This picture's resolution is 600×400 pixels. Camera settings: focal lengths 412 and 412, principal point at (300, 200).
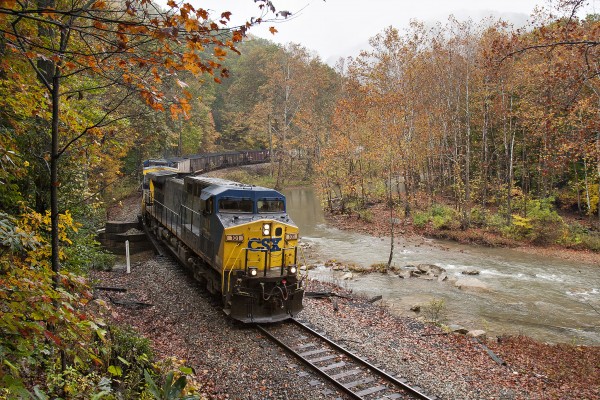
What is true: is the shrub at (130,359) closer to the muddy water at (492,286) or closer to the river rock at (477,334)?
the river rock at (477,334)

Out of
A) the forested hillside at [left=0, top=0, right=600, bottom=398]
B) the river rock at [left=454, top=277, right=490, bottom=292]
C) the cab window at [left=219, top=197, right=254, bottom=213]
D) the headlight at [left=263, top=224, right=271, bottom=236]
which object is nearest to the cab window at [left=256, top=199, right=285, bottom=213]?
the cab window at [left=219, top=197, right=254, bottom=213]

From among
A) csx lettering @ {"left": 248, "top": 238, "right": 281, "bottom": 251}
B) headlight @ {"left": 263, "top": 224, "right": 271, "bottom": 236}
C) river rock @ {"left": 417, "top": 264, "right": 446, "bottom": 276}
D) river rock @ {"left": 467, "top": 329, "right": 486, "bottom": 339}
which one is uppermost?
headlight @ {"left": 263, "top": 224, "right": 271, "bottom": 236}

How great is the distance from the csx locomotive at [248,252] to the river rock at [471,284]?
878cm

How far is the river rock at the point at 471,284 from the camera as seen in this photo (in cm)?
1650

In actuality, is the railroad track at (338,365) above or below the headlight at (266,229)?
below

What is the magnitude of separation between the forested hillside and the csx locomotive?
2877mm

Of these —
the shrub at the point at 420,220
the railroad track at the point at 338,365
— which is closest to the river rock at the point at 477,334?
the railroad track at the point at 338,365

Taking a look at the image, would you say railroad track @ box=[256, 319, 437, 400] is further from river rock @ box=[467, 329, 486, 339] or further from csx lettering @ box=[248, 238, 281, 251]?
river rock @ box=[467, 329, 486, 339]

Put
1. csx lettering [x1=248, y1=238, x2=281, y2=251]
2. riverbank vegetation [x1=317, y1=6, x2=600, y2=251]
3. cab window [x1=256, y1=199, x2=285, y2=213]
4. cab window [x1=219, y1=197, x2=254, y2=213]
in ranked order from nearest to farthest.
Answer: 1. csx lettering [x1=248, y1=238, x2=281, y2=251]
2. cab window [x1=219, y1=197, x2=254, y2=213]
3. cab window [x1=256, y1=199, x2=285, y2=213]
4. riverbank vegetation [x1=317, y1=6, x2=600, y2=251]

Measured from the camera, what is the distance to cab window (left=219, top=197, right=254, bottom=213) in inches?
451

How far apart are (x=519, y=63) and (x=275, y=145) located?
112ft

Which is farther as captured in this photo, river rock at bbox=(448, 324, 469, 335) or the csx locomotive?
river rock at bbox=(448, 324, 469, 335)

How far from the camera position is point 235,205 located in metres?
11.6

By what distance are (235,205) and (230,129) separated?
176 ft
